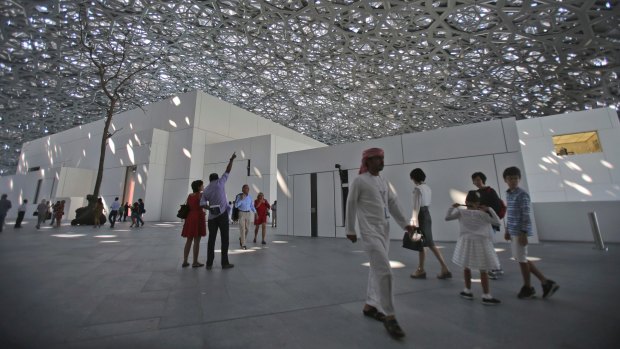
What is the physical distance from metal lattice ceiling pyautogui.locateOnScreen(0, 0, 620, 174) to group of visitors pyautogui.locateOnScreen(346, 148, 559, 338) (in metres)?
15.4

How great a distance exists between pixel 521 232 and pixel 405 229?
178 cm

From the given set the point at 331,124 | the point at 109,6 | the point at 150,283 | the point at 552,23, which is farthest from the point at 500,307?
the point at 331,124

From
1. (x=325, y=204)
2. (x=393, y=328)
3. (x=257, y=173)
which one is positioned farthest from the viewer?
(x=257, y=173)

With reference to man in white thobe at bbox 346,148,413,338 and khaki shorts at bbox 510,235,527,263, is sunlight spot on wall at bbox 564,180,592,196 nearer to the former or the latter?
khaki shorts at bbox 510,235,527,263

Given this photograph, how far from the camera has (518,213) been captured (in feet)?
10.4

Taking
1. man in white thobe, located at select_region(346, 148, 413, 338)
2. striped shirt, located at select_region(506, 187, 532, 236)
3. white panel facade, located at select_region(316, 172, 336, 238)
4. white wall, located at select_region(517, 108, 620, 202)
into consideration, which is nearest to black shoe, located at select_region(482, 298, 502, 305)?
striped shirt, located at select_region(506, 187, 532, 236)

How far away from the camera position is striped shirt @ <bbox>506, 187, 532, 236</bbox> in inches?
122

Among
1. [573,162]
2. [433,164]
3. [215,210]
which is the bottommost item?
[215,210]

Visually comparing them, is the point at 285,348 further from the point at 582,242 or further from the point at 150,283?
the point at 582,242

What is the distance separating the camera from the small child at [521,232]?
292cm

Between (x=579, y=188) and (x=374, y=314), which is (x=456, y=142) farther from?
(x=579, y=188)

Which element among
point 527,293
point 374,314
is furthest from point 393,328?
point 527,293

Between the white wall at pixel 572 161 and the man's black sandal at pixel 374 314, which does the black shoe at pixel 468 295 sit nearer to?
the man's black sandal at pixel 374 314

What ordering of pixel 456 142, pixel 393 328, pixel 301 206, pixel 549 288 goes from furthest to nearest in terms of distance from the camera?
pixel 301 206
pixel 456 142
pixel 549 288
pixel 393 328
